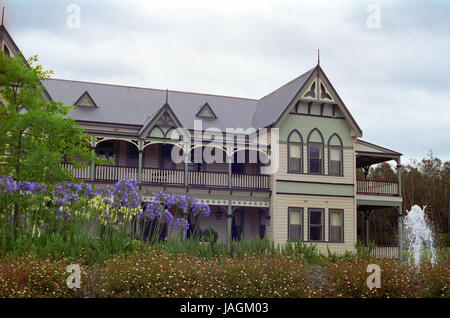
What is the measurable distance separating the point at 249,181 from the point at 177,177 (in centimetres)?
386

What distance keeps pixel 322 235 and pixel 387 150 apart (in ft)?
21.6

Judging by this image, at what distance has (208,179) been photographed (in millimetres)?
29281

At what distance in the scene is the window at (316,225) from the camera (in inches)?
1176

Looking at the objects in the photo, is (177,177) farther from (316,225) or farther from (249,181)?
(316,225)

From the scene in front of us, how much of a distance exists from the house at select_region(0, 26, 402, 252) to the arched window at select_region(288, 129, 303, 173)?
5 centimetres

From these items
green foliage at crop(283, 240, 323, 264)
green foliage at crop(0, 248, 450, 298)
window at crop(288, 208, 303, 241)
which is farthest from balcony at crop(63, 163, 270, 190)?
green foliage at crop(0, 248, 450, 298)

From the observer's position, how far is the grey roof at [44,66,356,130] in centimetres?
3045

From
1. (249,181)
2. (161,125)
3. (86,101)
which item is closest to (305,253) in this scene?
(249,181)

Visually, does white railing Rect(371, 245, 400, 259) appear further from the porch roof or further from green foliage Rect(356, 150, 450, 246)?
green foliage Rect(356, 150, 450, 246)

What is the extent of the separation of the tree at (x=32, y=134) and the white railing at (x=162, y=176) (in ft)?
32.7

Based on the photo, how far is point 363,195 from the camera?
31.2 m

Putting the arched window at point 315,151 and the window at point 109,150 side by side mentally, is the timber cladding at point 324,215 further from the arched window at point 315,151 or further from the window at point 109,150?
the window at point 109,150

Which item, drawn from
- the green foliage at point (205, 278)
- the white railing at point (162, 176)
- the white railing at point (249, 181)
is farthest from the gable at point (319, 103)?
the green foliage at point (205, 278)
